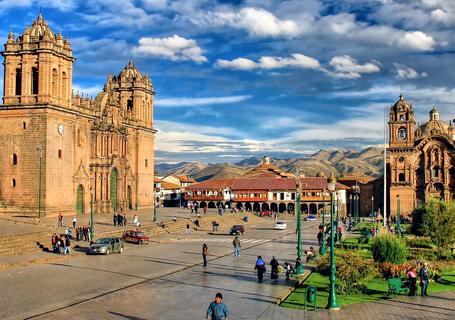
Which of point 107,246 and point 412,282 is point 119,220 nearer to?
point 107,246

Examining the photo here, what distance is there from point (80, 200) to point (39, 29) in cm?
1709

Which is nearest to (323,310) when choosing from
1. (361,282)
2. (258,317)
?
(258,317)

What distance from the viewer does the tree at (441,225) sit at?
3425 cm

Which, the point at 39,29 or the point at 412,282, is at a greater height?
the point at 39,29

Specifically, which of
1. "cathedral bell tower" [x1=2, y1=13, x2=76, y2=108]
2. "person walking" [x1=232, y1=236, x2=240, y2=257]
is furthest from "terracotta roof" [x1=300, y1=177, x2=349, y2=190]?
"person walking" [x1=232, y1=236, x2=240, y2=257]

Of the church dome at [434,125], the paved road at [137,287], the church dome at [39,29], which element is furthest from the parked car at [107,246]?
the church dome at [434,125]

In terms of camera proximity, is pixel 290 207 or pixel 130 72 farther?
pixel 290 207

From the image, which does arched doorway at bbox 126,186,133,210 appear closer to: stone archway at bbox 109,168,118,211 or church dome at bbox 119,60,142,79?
stone archway at bbox 109,168,118,211

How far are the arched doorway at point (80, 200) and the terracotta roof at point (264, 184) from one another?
1574 inches

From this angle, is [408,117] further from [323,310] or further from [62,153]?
[323,310]

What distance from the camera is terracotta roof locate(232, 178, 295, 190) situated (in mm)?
89750

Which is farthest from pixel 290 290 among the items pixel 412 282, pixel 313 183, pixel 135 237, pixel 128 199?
pixel 313 183

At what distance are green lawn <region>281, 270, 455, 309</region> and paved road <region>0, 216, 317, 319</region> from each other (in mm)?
737

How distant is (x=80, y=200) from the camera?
55.1m
